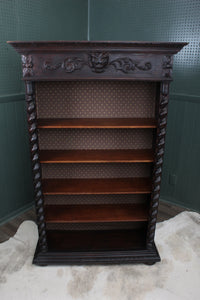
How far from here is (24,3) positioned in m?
2.17

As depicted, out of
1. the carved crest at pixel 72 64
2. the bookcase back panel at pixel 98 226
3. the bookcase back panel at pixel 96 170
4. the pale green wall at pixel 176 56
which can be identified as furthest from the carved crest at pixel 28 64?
the pale green wall at pixel 176 56

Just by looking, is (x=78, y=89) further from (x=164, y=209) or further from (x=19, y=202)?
(x=164, y=209)

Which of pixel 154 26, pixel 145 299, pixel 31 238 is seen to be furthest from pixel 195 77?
pixel 31 238

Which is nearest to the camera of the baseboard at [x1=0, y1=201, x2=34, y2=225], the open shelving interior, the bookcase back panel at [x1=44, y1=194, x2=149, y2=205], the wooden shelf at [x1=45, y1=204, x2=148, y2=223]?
the open shelving interior

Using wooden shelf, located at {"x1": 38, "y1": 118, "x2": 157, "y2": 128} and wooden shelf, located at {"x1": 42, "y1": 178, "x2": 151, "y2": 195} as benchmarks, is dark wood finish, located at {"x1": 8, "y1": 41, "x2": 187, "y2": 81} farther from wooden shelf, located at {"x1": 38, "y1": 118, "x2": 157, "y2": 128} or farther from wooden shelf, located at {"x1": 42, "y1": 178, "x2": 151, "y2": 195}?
wooden shelf, located at {"x1": 42, "y1": 178, "x2": 151, "y2": 195}

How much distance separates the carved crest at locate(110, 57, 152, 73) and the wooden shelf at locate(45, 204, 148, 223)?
108cm

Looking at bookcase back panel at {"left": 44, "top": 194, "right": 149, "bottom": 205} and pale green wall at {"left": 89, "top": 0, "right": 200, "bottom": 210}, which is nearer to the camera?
bookcase back panel at {"left": 44, "top": 194, "right": 149, "bottom": 205}

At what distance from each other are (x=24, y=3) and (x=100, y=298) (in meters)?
2.39

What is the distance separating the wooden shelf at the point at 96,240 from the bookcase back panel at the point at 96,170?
0.50m

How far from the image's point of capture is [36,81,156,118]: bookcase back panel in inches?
71.0

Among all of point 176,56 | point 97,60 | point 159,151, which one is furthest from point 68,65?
point 176,56

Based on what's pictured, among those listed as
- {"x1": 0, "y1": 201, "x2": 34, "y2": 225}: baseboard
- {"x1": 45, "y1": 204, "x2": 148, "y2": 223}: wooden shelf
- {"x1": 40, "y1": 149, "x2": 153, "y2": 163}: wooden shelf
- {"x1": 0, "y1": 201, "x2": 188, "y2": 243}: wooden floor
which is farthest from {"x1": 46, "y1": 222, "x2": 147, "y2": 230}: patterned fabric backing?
{"x1": 40, "y1": 149, "x2": 153, "y2": 163}: wooden shelf

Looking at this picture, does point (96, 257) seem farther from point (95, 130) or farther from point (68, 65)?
point (68, 65)

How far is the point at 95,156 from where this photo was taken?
5.89 ft
